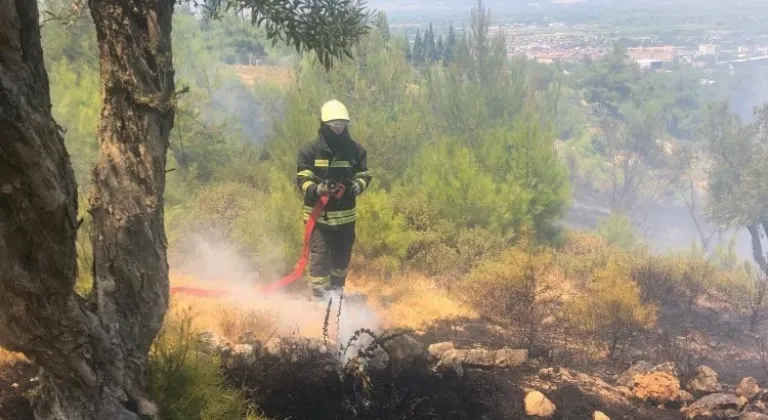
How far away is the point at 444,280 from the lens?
860 centimetres

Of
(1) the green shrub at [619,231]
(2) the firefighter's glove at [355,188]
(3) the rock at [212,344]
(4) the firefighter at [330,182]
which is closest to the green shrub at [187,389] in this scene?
(3) the rock at [212,344]

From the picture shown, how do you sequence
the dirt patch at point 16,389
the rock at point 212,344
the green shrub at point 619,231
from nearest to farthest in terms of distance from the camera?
the dirt patch at point 16,389
the rock at point 212,344
the green shrub at point 619,231

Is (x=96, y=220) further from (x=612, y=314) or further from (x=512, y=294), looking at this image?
(x=612, y=314)

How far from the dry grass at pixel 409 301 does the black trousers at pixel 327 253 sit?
2.66 feet

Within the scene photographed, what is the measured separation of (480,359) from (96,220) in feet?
10.9

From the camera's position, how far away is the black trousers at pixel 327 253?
574cm

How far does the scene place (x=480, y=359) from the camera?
185 inches

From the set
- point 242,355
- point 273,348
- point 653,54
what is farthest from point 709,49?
point 242,355

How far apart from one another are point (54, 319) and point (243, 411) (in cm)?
144

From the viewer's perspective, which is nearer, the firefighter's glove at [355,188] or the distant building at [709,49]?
the firefighter's glove at [355,188]

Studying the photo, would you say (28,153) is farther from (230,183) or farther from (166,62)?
(230,183)

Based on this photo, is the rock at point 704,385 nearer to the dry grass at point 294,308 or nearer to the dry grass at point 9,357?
the dry grass at point 294,308

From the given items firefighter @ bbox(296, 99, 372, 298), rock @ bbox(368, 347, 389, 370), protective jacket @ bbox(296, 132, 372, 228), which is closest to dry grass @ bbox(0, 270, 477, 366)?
firefighter @ bbox(296, 99, 372, 298)

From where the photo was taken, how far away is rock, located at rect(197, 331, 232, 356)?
3.59 metres
